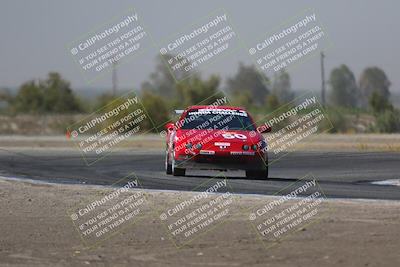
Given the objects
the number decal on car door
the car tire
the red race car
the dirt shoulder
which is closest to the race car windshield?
the red race car

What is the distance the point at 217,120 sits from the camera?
74.2ft

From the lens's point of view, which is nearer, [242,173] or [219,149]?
[219,149]

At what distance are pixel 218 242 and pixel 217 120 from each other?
10.1 meters

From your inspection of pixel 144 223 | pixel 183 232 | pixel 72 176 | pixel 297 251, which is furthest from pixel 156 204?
pixel 72 176

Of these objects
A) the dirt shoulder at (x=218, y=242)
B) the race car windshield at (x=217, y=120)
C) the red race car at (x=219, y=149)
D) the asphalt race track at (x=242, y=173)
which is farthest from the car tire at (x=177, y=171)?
the dirt shoulder at (x=218, y=242)

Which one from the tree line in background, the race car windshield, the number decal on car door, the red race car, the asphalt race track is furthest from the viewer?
the tree line in background

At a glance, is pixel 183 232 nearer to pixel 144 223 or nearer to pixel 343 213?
pixel 144 223

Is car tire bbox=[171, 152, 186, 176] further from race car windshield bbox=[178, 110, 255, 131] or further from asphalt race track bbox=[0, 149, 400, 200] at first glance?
race car windshield bbox=[178, 110, 255, 131]

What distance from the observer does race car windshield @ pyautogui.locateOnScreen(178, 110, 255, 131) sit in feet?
73.5

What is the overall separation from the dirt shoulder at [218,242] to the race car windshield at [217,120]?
6.15 meters

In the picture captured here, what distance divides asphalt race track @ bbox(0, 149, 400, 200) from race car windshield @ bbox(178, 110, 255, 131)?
107cm

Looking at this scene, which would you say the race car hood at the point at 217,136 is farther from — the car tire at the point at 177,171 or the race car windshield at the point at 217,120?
the car tire at the point at 177,171

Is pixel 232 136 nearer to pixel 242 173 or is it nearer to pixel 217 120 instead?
pixel 217 120

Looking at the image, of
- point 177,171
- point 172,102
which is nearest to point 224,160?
point 177,171
